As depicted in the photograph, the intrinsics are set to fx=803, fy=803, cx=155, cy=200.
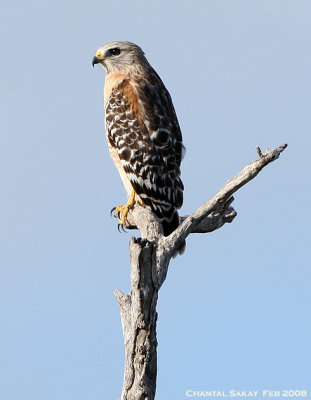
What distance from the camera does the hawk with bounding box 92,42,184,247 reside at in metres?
10.9

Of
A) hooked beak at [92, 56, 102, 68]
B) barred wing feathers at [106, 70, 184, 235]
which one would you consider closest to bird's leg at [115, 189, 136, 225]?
→ barred wing feathers at [106, 70, 184, 235]

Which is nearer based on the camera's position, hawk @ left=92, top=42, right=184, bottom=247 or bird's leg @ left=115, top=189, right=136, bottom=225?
hawk @ left=92, top=42, right=184, bottom=247

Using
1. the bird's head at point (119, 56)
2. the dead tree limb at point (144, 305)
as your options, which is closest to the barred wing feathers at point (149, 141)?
the bird's head at point (119, 56)

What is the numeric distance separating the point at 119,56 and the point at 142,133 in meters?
1.79

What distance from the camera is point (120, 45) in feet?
41.2

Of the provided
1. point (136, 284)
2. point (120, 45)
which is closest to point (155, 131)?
point (120, 45)

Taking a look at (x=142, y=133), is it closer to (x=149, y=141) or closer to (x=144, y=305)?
(x=149, y=141)

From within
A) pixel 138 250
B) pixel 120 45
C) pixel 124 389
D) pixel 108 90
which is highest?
pixel 120 45

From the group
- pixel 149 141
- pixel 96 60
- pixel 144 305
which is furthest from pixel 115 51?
pixel 144 305

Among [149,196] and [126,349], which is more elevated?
[149,196]

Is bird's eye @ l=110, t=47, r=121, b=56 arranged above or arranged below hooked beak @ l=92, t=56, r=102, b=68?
above

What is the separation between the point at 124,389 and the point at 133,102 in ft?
16.1

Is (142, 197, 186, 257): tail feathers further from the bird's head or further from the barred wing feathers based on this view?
the bird's head

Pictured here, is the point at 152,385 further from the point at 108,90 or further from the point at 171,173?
the point at 108,90
